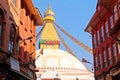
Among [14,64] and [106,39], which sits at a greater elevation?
[106,39]

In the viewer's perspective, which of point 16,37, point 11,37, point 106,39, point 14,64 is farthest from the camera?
point 106,39

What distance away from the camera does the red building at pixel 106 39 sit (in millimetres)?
30672

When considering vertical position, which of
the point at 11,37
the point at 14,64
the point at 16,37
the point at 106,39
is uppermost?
the point at 106,39

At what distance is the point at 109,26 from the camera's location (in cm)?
3441

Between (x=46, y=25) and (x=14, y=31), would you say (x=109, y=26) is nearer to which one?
(x=14, y=31)

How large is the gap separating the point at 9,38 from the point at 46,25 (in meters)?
71.9

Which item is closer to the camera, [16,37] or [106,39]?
[16,37]

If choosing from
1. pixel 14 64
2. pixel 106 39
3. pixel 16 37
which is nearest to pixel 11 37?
Result: pixel 16 37

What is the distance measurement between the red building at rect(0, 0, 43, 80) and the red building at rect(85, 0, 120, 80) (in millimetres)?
8006

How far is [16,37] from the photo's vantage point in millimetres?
27766

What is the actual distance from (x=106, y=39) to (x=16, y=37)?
1249cm

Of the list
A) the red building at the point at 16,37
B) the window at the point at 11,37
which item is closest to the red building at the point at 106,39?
the red building at the point at 16,37

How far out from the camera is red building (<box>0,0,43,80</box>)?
926 inches

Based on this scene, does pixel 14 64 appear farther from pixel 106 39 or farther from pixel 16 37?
pixel 106 39
